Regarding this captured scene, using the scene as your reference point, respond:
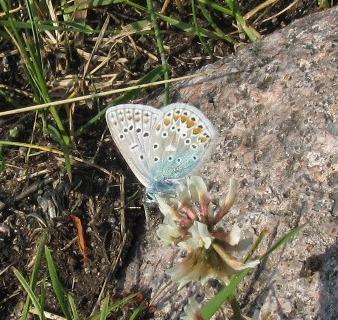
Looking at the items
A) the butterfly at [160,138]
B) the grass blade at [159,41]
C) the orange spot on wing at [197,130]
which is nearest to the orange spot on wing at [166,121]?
the butterfly at [160,138]

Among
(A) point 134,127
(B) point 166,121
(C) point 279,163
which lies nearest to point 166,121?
(B) point 166,121

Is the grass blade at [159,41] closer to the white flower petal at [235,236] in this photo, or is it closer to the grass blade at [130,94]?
the grass blade at [130,94]

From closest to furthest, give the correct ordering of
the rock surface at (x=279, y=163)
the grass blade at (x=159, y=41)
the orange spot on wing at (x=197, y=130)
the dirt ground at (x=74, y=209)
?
the rock surface at (x=279, y=163), the orange spot on wing at (x=197, y=130), the dirt ground at (x=74, y=209), the grass blade at (x=159, y=41)

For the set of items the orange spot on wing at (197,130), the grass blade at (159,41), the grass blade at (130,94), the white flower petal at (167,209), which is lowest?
the white flower petal at (167,209)

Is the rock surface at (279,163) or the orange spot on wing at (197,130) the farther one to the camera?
the orange spot on wing at (197,130)

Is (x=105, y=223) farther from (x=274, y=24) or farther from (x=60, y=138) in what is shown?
(x=274, y=24)

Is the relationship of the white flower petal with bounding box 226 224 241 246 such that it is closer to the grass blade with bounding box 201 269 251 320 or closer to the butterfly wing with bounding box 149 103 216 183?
the grass blade with bounding box 201 269 251 320

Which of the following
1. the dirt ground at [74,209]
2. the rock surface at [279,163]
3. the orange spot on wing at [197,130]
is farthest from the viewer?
the dirt ground at [74,209]

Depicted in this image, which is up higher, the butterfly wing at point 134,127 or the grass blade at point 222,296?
the butterfly wing at point 134,127
